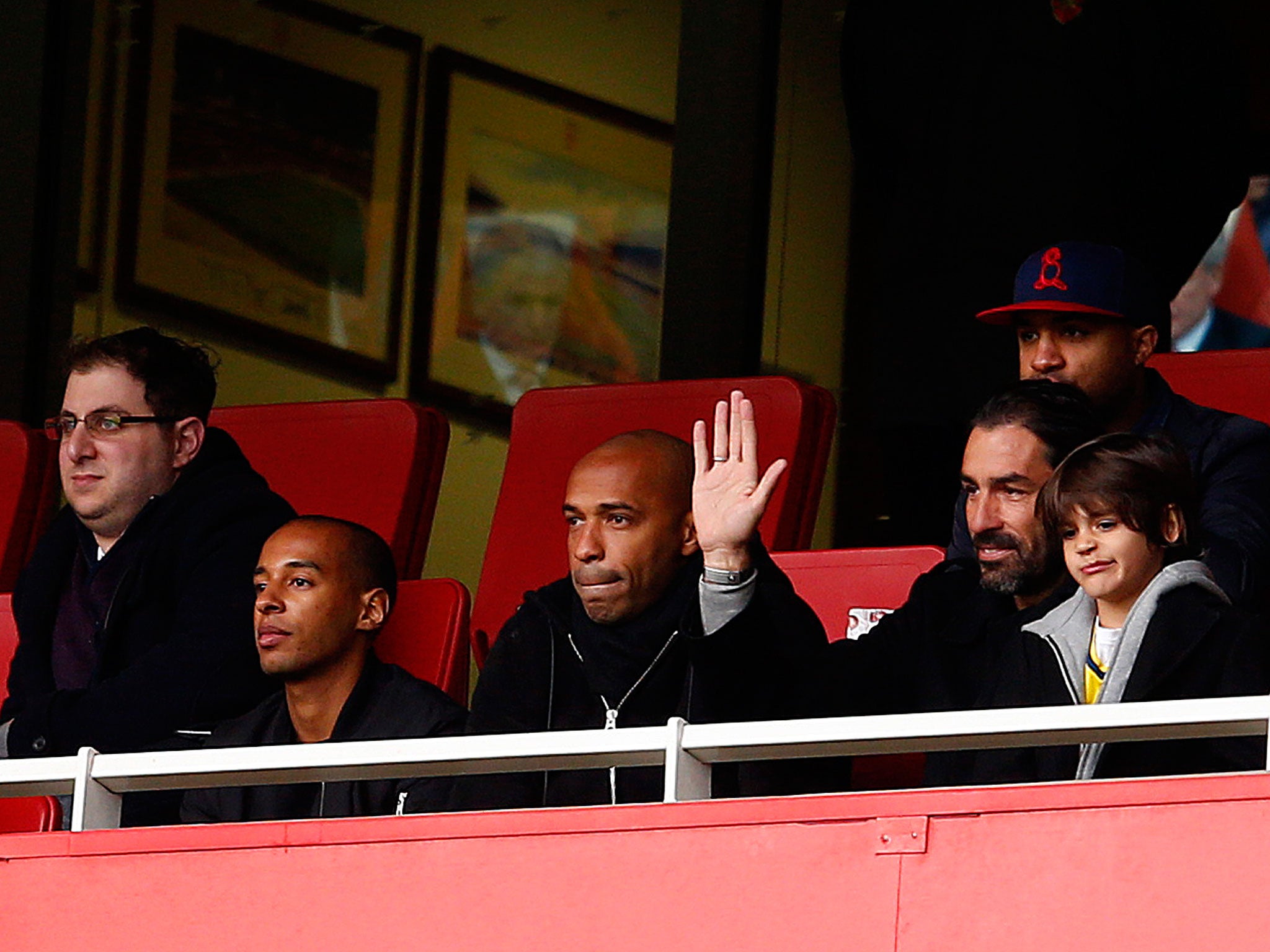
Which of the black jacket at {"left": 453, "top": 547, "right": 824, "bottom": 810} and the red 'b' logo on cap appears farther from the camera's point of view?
the red 'b' logo on cap

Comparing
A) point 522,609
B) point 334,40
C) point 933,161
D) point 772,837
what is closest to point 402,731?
point 522,609

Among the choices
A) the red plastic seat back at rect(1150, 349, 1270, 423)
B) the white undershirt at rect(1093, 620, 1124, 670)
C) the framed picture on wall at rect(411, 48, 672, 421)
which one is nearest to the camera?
the white undershirt at rect(1093, 620, 1124, 670)

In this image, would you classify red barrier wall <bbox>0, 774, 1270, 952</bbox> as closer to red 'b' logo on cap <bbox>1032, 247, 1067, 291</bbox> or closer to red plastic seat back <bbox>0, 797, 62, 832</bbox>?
red plastic seat back <bbox>0, 797, 62, 832</bbox>

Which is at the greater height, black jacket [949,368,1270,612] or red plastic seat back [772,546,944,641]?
black jacket [949,368,1270,612]

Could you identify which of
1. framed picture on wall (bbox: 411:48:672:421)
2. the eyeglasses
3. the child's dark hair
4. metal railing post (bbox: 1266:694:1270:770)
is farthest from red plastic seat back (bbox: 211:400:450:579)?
metal railing post (bbox: 1266:694:1270:770)

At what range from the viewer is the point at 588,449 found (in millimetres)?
4512

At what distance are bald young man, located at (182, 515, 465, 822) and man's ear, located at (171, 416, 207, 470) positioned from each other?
0.43m

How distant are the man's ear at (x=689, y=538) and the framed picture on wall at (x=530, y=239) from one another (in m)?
2.69

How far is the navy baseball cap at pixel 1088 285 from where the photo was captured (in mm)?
3623

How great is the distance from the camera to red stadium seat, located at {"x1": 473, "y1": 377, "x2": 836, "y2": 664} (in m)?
4.27

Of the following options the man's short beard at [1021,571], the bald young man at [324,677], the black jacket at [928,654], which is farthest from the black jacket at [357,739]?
the man's short beard at [1021,571]

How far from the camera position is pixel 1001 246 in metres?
4.88

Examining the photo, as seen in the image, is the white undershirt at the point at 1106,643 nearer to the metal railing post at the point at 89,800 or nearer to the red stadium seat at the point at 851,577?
the red stadium seat at the point at 851,577

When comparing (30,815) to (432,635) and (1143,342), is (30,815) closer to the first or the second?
(432,635)
